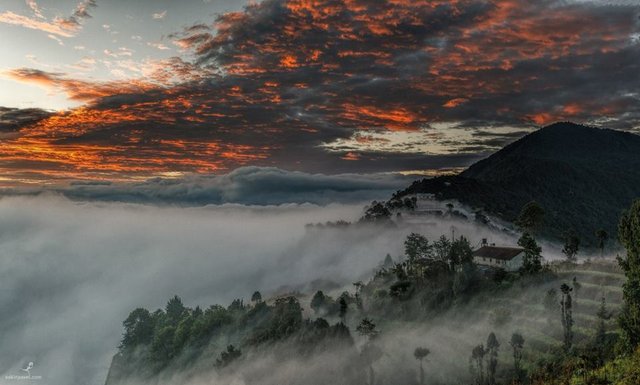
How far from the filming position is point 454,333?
11888 centimetres

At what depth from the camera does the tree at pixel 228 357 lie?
16650cm

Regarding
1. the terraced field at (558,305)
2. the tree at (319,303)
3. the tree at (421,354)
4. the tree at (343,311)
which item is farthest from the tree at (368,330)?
the tree at (319,303)

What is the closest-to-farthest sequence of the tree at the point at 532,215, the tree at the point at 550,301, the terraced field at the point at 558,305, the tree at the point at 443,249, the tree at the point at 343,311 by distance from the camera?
the terraced field at the point at 558,305
the tree at the point at 550,301
the tree at the point at 532,215
the tree at the point at 343,311
the tree at the point at 443,249

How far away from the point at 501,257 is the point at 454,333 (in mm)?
41754

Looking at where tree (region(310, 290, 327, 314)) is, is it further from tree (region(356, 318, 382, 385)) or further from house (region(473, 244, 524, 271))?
house (region(473, 244, 524, 271))

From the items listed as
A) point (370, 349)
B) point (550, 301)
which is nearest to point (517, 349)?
point (550, 301)

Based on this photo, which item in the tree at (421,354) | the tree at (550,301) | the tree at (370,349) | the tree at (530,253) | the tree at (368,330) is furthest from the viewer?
the tree at (368,330)

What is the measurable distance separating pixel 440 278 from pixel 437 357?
128 ft

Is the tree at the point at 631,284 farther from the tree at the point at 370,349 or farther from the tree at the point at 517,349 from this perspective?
the tree at the point at 370,349

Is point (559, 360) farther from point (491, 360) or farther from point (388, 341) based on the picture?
point (388, 341)

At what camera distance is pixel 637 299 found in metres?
71.2

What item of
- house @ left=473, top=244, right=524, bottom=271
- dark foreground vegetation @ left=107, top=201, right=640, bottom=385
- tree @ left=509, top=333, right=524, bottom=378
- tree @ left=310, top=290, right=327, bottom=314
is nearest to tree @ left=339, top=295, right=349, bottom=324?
dark foreground vegetation @ left=107, top=201, right=640, bottom=385

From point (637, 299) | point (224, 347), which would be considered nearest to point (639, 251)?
point (637, 299)

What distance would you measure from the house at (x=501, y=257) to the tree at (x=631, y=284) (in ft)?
226
